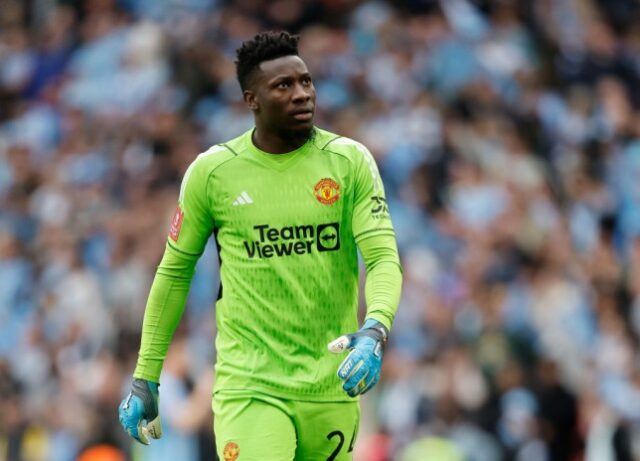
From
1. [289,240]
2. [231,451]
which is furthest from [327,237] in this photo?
[231,451]

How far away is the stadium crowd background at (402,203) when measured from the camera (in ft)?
35.3

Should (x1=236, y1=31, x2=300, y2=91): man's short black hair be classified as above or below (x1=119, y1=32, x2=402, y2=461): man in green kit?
above

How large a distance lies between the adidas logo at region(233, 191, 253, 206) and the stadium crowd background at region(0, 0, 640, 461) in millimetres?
5108

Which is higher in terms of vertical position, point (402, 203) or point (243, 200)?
point (243, 200)

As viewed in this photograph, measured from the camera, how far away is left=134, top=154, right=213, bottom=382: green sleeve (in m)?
5.87

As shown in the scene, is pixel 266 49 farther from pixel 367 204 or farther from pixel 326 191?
pixel 367 204

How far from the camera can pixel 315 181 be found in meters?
5.81

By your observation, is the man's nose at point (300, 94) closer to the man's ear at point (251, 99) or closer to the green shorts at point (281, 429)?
the man's ear at point (251, 99)

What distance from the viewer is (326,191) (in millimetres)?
5805

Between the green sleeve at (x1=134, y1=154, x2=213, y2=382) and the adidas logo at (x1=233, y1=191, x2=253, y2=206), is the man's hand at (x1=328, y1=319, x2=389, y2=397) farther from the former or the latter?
the green sleeve at (x1=134, y1=154, x2=213, y2=382)

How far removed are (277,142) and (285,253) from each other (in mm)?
500

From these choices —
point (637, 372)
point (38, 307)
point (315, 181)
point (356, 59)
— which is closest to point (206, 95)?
point (356, 59)

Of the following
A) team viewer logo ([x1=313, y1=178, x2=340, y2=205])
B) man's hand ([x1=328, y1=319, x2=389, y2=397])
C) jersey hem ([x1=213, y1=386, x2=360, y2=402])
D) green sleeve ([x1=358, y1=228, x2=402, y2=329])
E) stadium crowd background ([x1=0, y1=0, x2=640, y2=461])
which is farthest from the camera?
stadium crowd background ([x1=0, y1=0, x2=640, y2=461])

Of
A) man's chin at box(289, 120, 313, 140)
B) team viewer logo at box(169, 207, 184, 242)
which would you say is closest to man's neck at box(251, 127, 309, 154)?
man's chin at box(289, 120, 313, 140)
